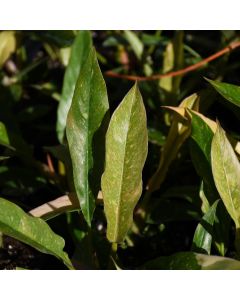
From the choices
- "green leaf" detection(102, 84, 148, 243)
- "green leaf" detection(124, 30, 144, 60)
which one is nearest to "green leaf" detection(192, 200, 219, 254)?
"green leaf" detection(102, 84, 148, 243)

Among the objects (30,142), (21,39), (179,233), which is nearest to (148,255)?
(179,233)

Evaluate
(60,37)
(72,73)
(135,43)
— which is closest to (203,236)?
(72,73)

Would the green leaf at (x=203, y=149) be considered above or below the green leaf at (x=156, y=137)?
above

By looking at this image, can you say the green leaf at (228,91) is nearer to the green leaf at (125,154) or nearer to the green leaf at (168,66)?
the green leaf at (125,154)

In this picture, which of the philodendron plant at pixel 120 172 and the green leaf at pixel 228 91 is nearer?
the philodendron plant at pixel 120 172

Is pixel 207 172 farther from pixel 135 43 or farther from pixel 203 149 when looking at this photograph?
pixel 135 43

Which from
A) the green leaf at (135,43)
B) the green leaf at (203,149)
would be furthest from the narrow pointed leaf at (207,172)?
the green leaf at (135,43)

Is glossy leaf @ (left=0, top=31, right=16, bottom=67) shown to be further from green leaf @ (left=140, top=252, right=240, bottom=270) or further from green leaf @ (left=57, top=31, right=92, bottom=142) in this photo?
green leaf @ (left=140, top=252, right=240, bottom=270)
